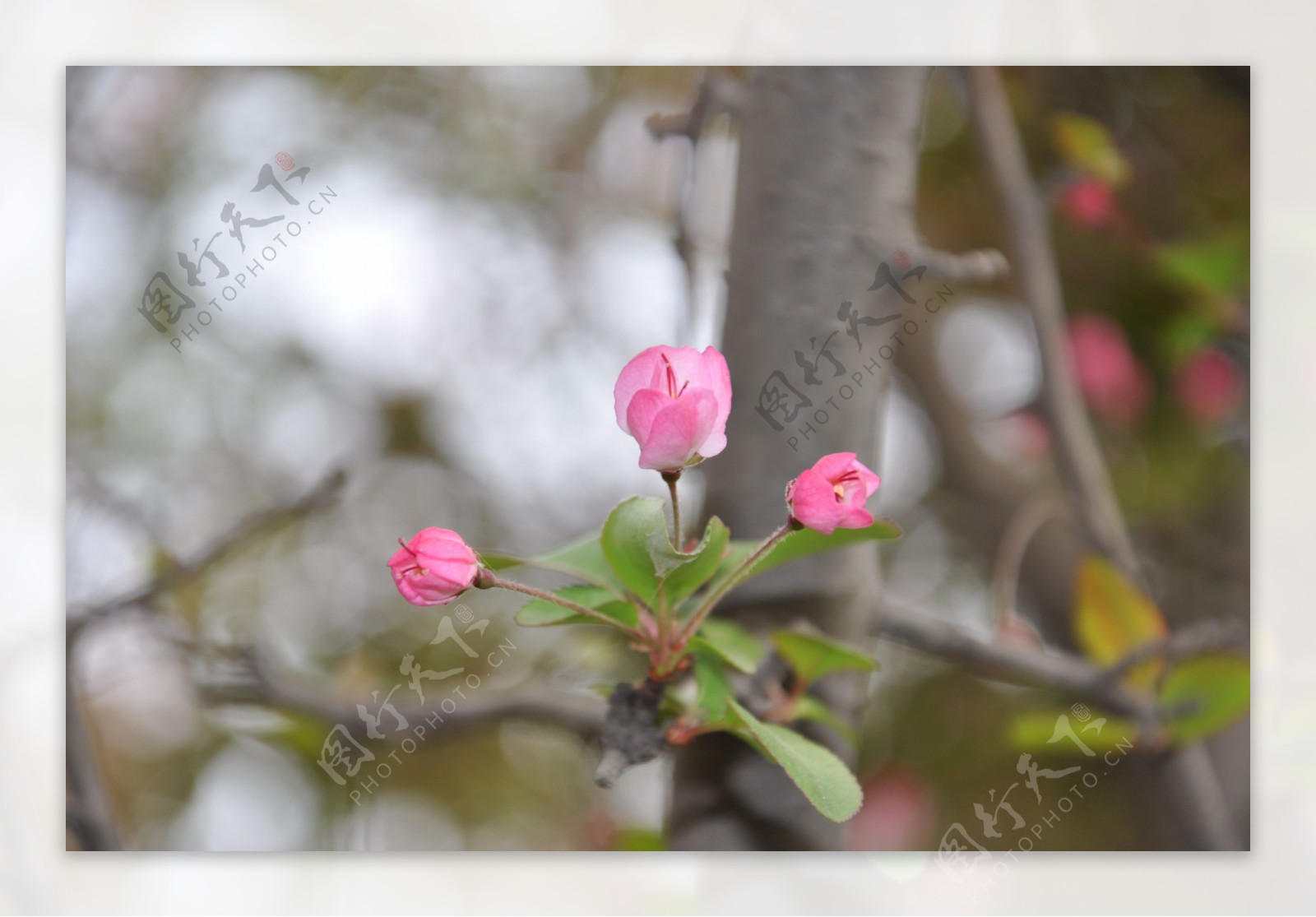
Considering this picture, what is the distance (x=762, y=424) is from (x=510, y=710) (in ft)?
0.88

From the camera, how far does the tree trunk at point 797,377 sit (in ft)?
2.07

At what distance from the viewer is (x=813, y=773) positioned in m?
0.45

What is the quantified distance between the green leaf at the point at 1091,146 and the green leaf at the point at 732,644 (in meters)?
0.66

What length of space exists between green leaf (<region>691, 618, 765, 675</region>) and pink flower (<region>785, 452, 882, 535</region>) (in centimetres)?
8

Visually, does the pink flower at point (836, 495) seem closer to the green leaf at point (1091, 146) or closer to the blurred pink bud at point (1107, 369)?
the green leaf at point (1091, 146)

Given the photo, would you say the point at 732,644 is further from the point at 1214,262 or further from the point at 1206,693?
the point at 1214,262

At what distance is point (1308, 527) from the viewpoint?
811mm

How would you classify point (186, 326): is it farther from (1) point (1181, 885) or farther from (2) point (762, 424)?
(1) point (1181, 885)

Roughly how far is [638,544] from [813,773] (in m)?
0.14
